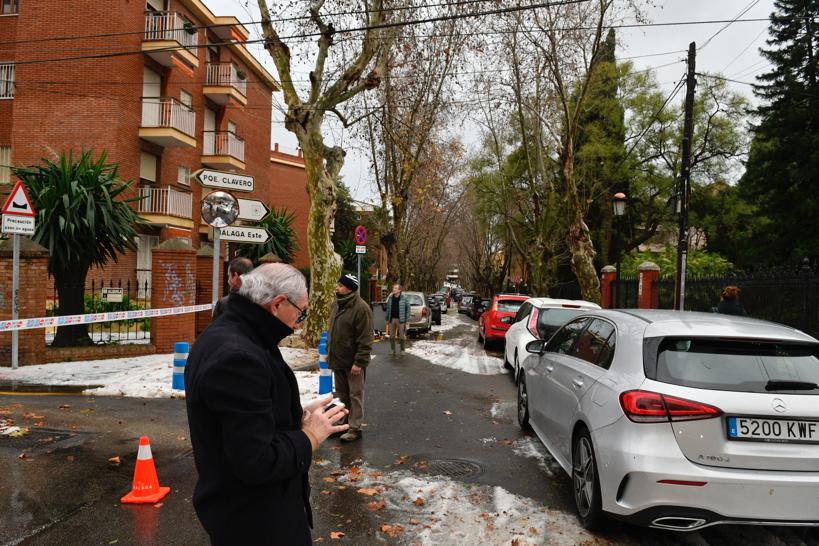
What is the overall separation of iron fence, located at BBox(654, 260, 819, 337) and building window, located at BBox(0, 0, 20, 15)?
82.2 feet

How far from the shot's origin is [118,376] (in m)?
9.56

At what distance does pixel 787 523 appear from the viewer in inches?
136

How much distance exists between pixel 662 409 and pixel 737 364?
662 millimetres

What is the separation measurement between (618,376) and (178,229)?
933 inches

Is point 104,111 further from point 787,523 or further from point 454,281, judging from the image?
point 454,281

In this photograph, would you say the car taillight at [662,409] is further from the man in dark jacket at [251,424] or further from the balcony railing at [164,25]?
the balcony railing at [164,25]

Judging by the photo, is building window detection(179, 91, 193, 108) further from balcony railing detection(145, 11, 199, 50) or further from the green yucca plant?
the green yucca plant

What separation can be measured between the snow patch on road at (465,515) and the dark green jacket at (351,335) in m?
1.47

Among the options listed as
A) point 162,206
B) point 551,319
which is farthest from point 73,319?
point 162,206

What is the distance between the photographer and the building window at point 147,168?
22797 millimetres

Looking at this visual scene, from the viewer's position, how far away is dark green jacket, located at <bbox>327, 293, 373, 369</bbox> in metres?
6.32

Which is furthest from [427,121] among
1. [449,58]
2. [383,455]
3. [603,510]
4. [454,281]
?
[454,281]

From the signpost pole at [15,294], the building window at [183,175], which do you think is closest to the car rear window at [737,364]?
the signpost pole at [15,294]

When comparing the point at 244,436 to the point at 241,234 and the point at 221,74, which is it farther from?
the point at 221,74
